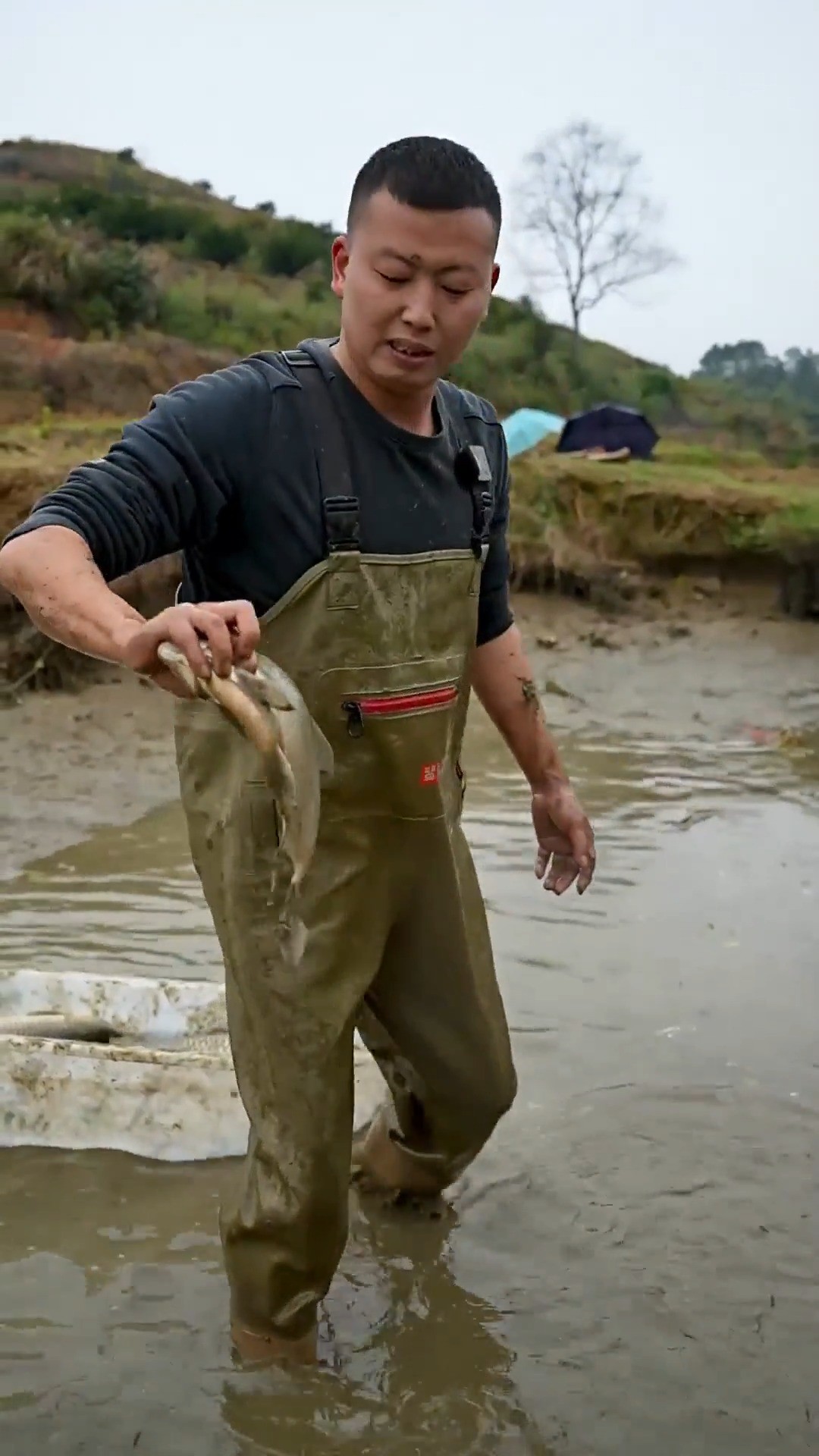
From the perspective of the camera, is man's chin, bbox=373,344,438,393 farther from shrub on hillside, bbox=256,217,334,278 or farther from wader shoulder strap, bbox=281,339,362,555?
shrub on hillside, bbox=256,217,334,278

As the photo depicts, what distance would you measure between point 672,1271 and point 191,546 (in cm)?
201

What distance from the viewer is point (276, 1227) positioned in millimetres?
2646

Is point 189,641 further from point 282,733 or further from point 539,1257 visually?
point 539,1257

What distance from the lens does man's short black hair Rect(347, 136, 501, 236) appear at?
8.04ft

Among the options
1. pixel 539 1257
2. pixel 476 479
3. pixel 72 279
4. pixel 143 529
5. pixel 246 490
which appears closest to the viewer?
pixel 143 529

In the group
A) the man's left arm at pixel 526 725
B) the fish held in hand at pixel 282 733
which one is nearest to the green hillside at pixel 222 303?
the man's left arm at pixel 526 725

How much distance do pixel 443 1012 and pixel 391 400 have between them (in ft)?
3.96

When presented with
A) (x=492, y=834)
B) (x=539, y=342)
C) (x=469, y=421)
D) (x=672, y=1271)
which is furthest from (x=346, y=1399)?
(x=539, y=342)

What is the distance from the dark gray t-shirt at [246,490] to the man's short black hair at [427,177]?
325mm

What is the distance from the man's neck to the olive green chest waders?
0.22 ft

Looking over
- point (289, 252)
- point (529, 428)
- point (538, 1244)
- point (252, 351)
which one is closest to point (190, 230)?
point (289, 252)

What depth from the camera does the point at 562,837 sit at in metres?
3.27

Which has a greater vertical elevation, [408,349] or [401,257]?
[401,257]

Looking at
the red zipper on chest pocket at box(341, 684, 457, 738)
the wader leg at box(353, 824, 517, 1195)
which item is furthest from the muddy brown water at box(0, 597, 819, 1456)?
the red zipper on chest pocket at box(341, 684, 457, 738)
